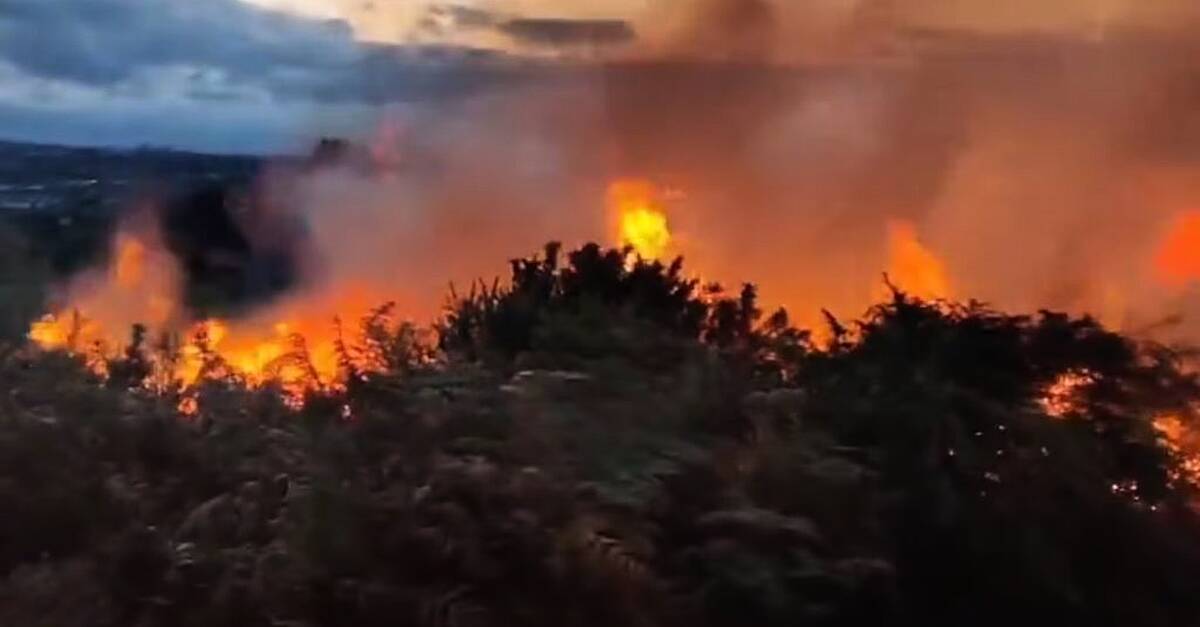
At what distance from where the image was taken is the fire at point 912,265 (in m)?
14.4

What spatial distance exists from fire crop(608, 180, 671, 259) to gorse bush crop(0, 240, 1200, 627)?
670 centimetres

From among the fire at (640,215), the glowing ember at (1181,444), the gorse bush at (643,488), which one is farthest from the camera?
the fire at (640,215)

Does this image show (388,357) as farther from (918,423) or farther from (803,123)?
(803,123)

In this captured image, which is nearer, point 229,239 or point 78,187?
point 78,187

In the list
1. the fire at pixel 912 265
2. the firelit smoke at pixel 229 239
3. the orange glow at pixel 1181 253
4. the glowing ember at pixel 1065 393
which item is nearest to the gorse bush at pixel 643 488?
the glowing ember at pixel 1065 393

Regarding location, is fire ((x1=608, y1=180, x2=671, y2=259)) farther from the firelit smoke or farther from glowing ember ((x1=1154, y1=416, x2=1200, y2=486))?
glowing ember ((x1=1154, y1=416, x2=1200, y2=486))

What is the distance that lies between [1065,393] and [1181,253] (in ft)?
29.6

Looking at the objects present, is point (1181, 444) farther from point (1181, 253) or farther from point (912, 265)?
point (1181, 253)

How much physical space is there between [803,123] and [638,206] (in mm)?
2094

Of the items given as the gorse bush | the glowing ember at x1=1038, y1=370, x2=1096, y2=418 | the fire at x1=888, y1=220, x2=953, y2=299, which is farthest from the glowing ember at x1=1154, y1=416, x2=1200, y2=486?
the fire at x1=888, y1=220, x2=953, y2=299

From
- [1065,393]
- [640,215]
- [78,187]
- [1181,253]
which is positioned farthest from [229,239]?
[1065,393]

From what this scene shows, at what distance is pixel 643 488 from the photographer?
6.42 meters

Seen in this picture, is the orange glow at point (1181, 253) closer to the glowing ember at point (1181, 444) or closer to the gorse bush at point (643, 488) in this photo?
the gorse bush at point (643, 488)

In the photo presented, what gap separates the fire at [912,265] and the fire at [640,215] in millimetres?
1832
